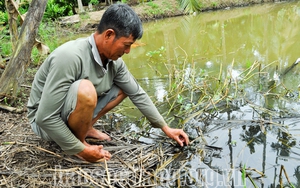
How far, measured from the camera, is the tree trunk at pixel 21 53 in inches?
113

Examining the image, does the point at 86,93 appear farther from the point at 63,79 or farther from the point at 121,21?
the point at 121,21

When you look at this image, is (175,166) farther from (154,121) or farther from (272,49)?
(272,49)

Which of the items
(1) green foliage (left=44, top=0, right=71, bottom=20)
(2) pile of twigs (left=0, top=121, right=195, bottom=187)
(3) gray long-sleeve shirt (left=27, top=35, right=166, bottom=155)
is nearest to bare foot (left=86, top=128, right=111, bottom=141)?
(2) pile of twigs (left=0, top=121, right=195, bottom=187)

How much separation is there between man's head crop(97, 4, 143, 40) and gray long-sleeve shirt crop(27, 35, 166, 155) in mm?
176

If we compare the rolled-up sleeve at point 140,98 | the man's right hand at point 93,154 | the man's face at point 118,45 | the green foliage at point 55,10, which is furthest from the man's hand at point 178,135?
the green foliage at point 55,10

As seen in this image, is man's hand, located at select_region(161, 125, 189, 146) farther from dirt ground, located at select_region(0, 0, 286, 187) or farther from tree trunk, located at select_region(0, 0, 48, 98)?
tree trunk, located at select_region(0, 0, 48, 98)

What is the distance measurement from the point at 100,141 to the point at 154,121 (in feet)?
1.57

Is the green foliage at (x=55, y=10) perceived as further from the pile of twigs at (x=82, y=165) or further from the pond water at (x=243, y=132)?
the pile of twigs at (x=82, y=165)

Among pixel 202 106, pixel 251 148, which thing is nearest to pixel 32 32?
pixel 202 106

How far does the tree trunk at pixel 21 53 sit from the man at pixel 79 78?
1.23m

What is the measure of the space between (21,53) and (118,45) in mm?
1738

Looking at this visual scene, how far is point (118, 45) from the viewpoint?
1633mm

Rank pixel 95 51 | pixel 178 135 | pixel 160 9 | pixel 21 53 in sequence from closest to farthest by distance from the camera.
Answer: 1. pixel 95 51
2. pixel 178 135
3. pixel 21 53
4. pixel 160 9

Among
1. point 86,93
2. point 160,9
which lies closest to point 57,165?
point 86,93
